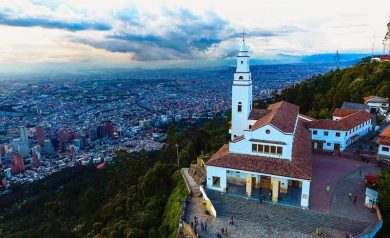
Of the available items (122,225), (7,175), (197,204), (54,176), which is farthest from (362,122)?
(7,175)

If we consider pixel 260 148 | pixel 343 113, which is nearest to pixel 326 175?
pixel 260 148

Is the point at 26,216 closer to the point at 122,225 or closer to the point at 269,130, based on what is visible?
the point at 122,225

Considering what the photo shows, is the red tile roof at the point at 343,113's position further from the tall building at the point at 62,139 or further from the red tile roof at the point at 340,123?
the tall building at the point at 62,139

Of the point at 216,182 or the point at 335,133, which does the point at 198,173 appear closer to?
the point at 216,182

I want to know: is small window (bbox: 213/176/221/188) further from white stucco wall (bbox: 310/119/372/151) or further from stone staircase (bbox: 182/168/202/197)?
white stucco wall (bbox: 310/119/372/151)

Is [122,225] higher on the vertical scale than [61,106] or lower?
higher

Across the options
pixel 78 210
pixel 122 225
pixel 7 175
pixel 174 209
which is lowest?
pixel 7 175
